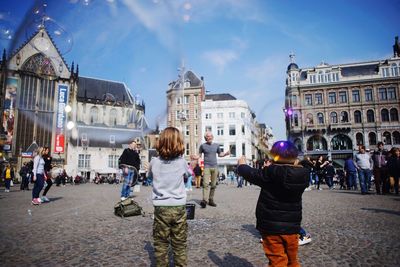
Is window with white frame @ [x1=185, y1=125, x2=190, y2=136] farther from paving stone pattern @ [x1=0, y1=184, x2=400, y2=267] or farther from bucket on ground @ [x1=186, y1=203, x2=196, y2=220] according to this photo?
bucket on ground @ [x1=186, y1=203, x2=196, y2=220]

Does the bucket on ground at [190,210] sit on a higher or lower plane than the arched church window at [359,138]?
lower

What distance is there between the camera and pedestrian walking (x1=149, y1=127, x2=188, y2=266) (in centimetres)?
280

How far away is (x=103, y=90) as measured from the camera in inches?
2817

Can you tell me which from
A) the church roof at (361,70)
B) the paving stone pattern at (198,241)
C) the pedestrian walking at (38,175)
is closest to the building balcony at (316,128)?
the church roof at (361,70)

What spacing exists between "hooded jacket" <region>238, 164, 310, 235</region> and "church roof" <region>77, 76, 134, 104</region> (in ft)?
233

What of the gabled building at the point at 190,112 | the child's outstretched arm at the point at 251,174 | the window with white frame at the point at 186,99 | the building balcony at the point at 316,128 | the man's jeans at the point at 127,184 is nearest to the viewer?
the child's outstretched arm at the point at 251,174

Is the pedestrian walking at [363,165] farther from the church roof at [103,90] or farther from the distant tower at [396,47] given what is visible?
the church roof at [103,90]

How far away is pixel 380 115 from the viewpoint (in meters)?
45.3

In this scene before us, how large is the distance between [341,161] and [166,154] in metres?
50.0

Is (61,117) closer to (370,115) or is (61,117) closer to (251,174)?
(370,115)

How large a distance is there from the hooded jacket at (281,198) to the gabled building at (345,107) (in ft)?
148

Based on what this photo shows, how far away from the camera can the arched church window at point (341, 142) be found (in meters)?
45.9

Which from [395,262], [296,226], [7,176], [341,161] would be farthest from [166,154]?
[341,161]

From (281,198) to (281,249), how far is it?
471 mm
